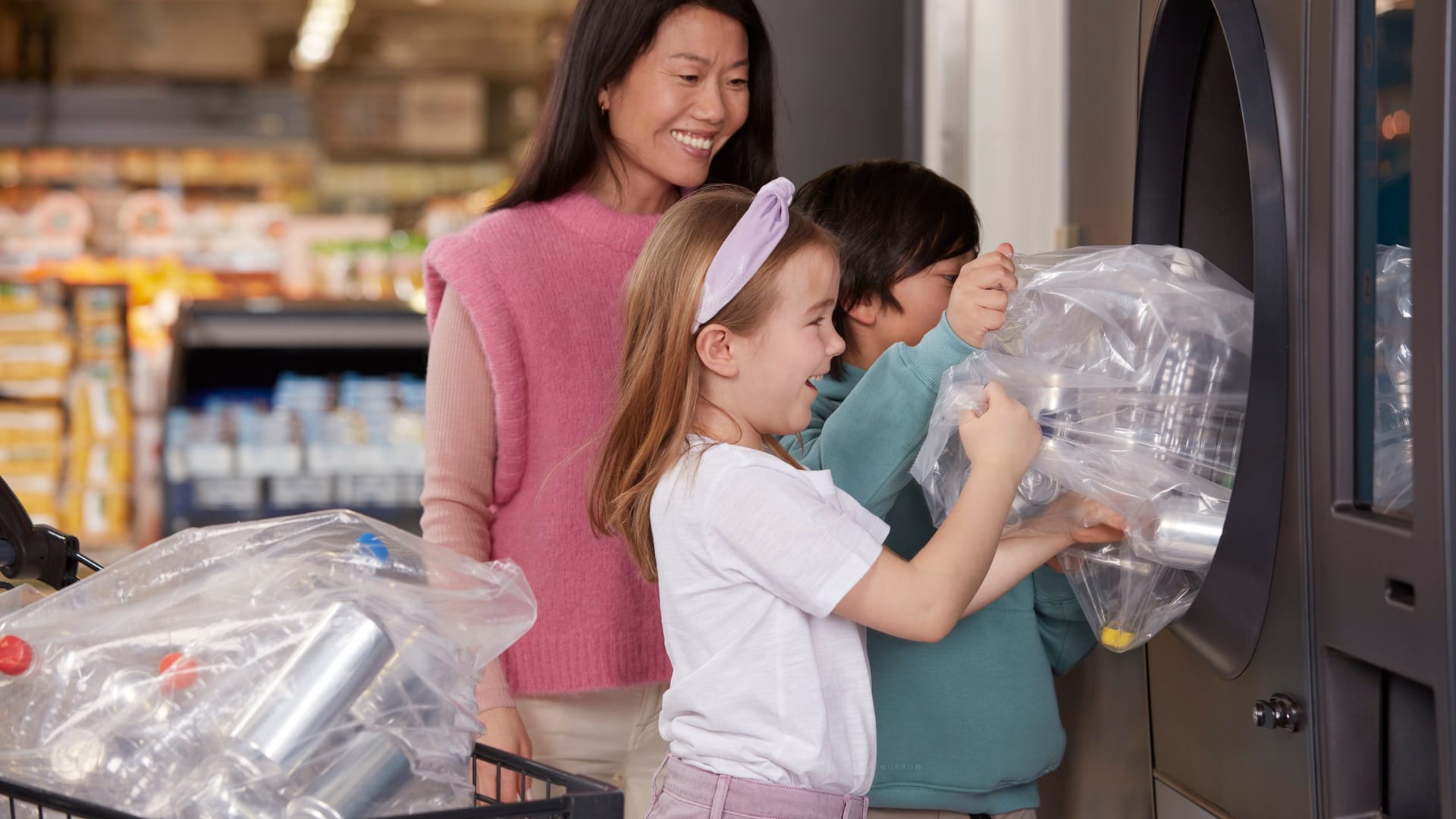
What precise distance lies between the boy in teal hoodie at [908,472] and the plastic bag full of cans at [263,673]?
447mm

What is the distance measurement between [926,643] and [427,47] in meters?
5.36

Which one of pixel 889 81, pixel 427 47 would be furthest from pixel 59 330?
pixel 889 81

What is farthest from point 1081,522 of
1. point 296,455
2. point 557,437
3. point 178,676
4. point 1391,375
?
point 296,455

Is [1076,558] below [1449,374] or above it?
below

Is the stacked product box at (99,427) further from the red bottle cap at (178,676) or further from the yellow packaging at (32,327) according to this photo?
the red bottle cap at (178,676)

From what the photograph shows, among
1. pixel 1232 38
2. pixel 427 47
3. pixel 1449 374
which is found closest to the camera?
pixel 1449 374

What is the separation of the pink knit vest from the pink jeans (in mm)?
347

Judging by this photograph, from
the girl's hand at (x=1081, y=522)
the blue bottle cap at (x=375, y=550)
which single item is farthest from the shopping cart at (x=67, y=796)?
the girl's hand at (x=1081, y=522)

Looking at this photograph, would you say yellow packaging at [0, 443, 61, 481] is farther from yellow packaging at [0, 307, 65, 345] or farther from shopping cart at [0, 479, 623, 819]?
shopping cart at [0, 479, 623, 819]

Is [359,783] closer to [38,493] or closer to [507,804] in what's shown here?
[507,804]

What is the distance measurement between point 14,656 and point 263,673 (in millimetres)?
161

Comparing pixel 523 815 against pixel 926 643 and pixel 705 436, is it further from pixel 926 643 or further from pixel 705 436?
pixel 926 643

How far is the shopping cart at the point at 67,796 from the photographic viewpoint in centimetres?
69

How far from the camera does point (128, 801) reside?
74 centimetres
